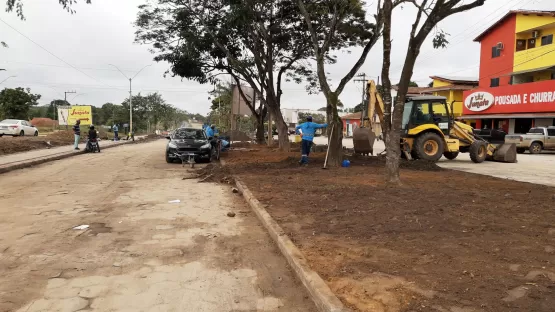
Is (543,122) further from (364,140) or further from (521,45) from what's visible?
(364,140)

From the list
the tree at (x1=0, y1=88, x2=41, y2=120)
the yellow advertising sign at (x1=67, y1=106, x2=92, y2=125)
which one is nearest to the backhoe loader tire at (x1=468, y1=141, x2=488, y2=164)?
the yellow advertising sign at (x1=67, y1=106, x2=92, y2=125)

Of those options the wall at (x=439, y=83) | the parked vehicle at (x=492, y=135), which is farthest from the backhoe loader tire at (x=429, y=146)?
the wall at (x=439, y=83)

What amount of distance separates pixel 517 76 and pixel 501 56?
2690 mm

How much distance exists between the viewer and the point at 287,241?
5.51 meters

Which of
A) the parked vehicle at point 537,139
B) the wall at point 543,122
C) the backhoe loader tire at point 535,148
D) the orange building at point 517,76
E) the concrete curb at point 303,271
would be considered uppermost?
the orange building at point 517,76

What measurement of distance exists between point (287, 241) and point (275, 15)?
16.7 metres

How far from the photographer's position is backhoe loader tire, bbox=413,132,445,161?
17.0m

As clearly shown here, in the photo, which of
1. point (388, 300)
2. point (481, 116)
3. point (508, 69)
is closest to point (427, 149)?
point (388, 300)

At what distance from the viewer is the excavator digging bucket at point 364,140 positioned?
16.1 m

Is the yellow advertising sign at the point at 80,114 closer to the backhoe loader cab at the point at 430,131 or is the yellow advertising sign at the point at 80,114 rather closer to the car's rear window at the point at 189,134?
the car's rear window at the point at 189,134

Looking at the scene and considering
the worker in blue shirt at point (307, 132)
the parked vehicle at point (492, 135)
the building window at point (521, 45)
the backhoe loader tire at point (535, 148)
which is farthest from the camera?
the building window at point (521, 45)

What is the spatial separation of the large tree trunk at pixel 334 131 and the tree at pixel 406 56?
3.44 m

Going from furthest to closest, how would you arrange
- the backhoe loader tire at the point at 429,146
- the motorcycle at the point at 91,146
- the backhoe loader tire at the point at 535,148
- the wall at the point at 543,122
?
the wall at the point at 543,122
the backhoe loader tire at the point at 535,148
the motorcycle at the point at 91,146
the backhoe loader tire at the point at 429,146

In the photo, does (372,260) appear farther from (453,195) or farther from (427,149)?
(427,149)
